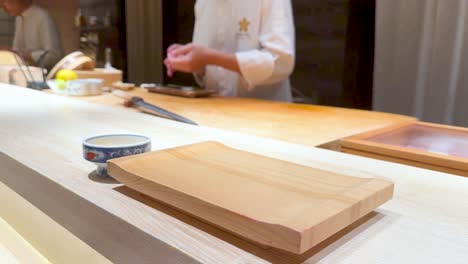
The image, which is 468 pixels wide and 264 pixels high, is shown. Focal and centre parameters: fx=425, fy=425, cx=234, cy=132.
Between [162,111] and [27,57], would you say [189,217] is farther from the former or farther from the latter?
[27,57]

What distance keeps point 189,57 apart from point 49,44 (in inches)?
47.4

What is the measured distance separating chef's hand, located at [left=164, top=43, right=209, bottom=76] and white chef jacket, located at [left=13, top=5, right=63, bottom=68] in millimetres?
927

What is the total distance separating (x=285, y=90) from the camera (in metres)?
2.03

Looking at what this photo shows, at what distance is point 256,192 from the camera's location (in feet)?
1.56

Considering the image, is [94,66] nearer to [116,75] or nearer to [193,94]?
[116,75]

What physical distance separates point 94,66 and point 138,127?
57.6 inches

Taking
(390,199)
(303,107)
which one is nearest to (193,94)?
(303,107)

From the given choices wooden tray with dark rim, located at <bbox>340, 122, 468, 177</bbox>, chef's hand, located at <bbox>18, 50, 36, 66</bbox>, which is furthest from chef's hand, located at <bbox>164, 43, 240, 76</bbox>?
chef's hand, located at <bbox>18, 50, 36, 66</bbox>

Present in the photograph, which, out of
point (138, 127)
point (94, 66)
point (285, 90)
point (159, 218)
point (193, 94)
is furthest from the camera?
point (94, 66)

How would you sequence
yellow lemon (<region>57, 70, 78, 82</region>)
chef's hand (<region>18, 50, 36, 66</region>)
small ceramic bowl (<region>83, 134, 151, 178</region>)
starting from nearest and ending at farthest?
small ceramic bowl (<region>83, 134, 151, 178</region>) → yellow lemon (<region>57, 70, 78, 82</region>) → chef's hand (<region>18, 50, 36, 66</region>)

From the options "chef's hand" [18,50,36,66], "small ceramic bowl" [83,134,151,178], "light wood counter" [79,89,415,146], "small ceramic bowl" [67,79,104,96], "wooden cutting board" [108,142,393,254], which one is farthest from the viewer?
"chef's hand" [18,50,36,66]

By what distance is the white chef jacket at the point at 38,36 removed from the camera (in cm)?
231

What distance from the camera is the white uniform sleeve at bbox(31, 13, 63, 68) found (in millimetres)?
2297

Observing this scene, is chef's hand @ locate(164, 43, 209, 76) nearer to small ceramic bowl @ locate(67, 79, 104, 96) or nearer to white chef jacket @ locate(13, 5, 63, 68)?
small ceramic bowl @ locate(67, 79, 104, 96)
